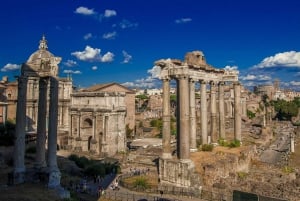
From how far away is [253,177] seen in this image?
80.6 feet

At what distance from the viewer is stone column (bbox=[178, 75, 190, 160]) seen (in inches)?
880

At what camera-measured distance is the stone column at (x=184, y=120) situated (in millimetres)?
22344

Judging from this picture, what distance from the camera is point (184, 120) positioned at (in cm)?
2255

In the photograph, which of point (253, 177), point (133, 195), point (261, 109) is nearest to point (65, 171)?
point (133, 195)

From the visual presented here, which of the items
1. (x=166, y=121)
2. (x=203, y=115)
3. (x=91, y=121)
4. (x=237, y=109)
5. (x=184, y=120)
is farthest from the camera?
(x=91, y=121)

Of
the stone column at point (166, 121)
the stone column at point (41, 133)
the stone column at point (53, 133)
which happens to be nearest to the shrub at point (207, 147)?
the stone column at point (166, 121)

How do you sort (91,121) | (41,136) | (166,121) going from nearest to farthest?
(41,136)
(166,121)
(91,121)

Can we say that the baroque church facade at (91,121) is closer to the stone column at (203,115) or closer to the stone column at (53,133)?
the stone column at (203,115)

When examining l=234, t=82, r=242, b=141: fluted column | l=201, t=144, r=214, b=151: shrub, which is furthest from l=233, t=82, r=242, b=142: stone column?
l=201, t=144, r=214, b=151: shrub


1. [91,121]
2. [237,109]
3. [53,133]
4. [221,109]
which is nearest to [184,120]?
[53,133]

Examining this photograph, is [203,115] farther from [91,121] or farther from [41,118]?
[91,121]

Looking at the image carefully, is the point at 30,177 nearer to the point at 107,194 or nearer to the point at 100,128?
the point at 107,194

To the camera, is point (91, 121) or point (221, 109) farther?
point (91, 121)

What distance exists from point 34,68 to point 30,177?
22.1ft
